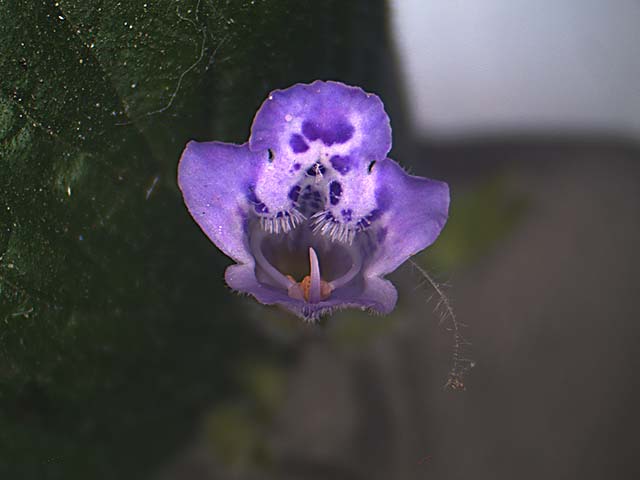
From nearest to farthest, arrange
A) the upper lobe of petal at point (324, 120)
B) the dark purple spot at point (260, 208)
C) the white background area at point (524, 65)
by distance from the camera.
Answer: the upper lobe of petal at point (324, 120) → the dark purple spot at point (260, 208) → the white background area at point (524, 65)

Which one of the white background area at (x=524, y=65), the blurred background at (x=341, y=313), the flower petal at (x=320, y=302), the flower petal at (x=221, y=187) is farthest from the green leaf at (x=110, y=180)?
the white background area at (x=524, y=65)

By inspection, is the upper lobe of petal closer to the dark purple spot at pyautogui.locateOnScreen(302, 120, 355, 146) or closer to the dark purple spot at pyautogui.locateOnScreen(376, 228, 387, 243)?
the dark purple spot at pyautogui.locateOnScreen(302, 120, 355, 146)

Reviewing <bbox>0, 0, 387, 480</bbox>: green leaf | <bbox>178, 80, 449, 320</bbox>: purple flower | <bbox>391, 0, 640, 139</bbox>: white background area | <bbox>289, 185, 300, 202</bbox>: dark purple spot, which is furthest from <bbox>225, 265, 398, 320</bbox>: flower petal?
<bbox>391, 0, 640, 139</bbox>: white background area

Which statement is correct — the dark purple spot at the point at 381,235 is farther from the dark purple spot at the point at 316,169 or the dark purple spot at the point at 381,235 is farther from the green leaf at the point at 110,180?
the green leaf at the point at 110,180

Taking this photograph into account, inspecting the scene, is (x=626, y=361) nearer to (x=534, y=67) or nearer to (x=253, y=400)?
(x=534, y=67)

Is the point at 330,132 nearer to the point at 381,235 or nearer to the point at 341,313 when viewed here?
the point at 381,235

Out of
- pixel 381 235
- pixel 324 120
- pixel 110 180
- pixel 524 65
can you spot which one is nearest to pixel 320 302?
pixel 381 235
